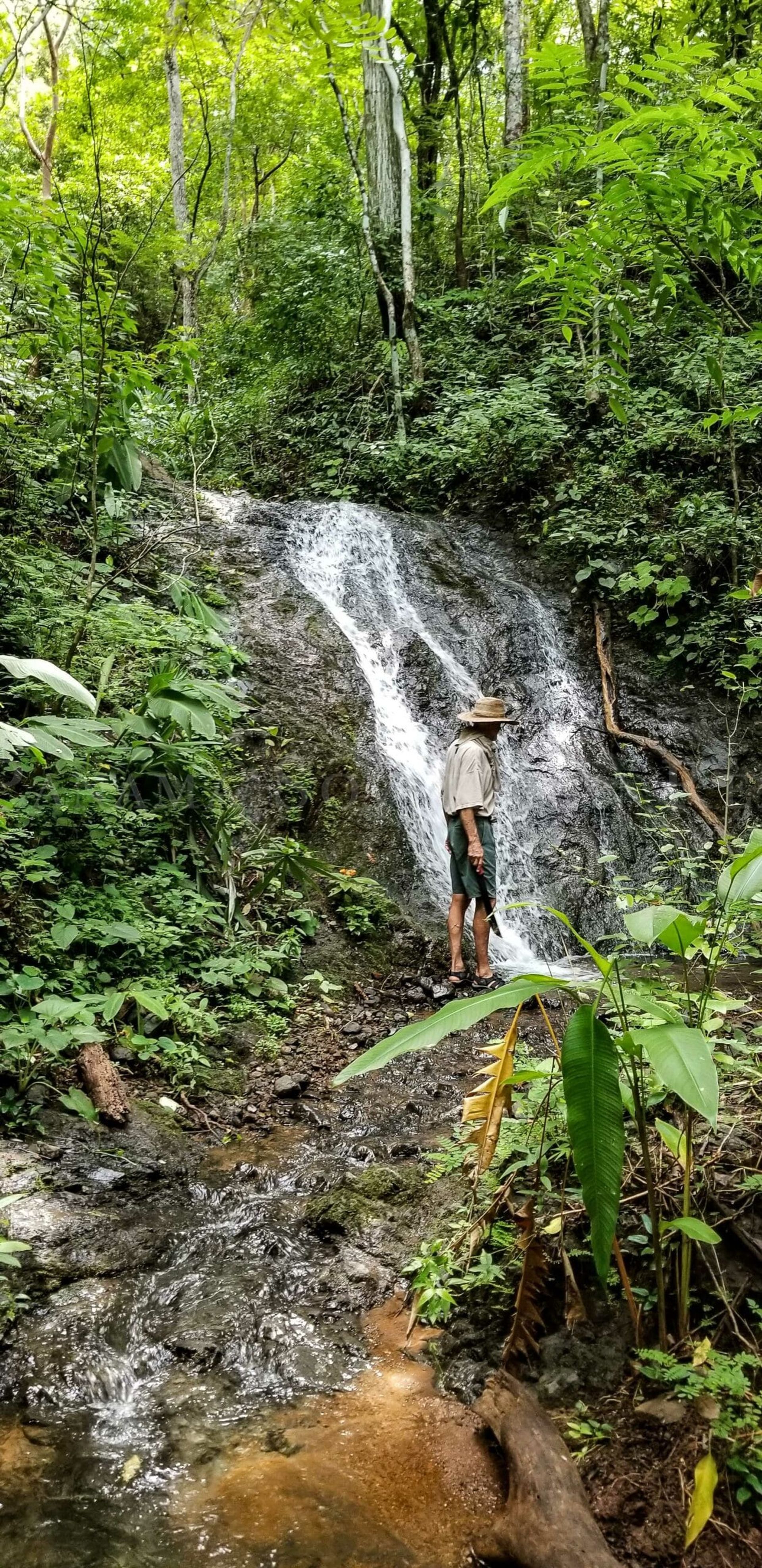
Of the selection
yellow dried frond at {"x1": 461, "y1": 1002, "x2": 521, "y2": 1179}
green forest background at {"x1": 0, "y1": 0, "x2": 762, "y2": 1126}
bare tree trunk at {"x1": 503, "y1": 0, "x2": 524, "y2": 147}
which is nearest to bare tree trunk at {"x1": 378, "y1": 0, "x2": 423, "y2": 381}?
green forest background at {"x1": 0, "y1": 0, "x2": 762, "y2": 1126}

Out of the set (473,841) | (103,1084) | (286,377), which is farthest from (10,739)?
(286,377)

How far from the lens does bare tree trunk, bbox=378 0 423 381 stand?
11016 millimetres

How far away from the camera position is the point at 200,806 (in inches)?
229

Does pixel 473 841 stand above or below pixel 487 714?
below

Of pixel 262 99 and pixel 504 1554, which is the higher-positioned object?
pixel 262 99

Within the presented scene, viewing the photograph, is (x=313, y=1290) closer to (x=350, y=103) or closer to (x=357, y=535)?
(x=357, y=535)

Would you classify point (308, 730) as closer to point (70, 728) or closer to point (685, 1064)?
point (70, 728)

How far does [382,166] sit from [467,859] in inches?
475

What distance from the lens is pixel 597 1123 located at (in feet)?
6.06

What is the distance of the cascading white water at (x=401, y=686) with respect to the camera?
7.59 metres

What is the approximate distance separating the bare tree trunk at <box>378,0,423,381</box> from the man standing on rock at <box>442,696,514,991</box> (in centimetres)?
840

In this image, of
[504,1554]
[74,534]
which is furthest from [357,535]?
[504,1554]

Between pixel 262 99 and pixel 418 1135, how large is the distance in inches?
876

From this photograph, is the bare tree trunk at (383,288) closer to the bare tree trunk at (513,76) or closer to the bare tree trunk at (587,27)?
the bare tree trunk at (513,76)
